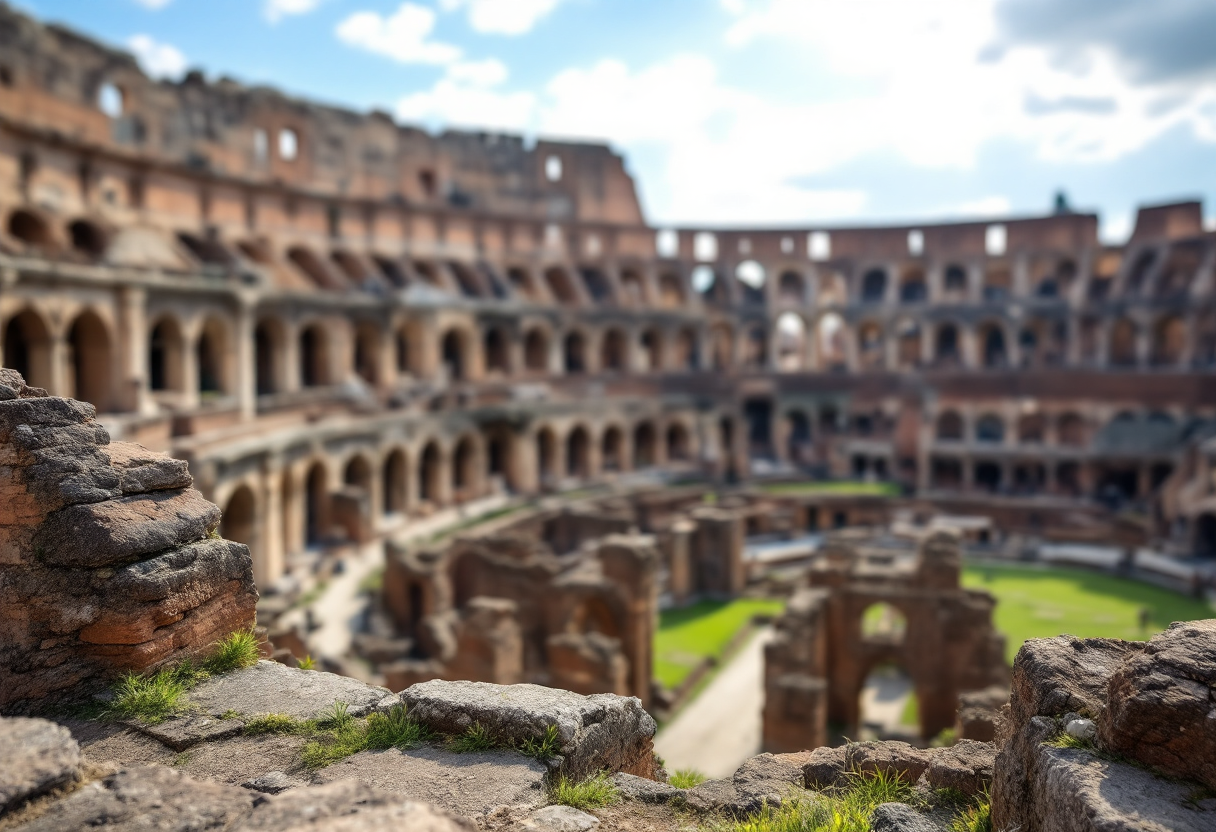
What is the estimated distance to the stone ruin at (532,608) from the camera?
17500 millimetres

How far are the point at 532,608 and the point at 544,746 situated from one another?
1552 centimetres

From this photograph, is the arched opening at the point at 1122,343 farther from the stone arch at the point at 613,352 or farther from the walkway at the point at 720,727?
the walkway at the point at 720,727

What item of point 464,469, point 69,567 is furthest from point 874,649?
point 464,469

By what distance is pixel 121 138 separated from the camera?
117 ft

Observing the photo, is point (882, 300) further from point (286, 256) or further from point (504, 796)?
point (504, 796)

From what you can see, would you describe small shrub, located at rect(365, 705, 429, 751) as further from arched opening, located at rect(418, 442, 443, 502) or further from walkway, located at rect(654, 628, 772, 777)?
arched opening, located at rect(418, 442, 443, 502)

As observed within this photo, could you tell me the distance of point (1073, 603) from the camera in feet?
88.3

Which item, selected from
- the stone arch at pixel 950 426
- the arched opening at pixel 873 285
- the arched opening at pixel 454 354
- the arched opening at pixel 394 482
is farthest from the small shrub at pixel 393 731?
the arched opening at pixel 873 285

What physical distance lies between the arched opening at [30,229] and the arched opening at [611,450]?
76.0 ft

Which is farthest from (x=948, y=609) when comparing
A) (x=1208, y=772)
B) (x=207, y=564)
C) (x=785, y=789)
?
(x=207, y=564)

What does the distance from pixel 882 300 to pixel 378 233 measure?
28361mm

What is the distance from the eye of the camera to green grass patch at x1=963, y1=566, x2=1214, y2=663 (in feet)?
79.0

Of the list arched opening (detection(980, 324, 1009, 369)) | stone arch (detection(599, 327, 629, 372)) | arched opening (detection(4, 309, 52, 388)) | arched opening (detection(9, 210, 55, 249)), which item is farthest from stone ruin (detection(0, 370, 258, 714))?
arched opening (detection(980, 324, 1009, 369))

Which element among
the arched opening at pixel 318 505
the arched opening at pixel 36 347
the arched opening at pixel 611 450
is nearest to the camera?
the arched opening at pixel 36 347
